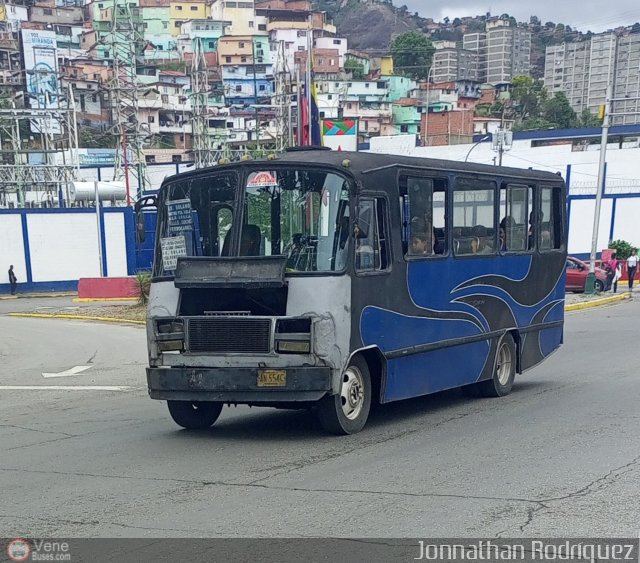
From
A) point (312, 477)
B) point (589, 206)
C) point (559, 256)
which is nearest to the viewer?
point (312, 477)

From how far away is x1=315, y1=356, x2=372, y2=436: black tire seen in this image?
28.2 feet

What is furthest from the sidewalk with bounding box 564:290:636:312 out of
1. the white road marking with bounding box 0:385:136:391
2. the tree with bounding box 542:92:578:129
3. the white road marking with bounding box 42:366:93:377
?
the tree with bounding box 542:92:578:129

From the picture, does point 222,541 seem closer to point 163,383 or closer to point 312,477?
point 312,477

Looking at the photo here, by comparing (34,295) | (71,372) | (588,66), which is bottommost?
(34,295)

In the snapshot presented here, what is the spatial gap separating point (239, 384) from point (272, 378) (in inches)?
13.5

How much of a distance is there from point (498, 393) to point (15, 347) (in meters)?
12.9

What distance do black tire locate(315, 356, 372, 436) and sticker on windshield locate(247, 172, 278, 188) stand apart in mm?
2014

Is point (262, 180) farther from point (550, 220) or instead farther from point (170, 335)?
point (550, 220)

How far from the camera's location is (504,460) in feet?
25.2

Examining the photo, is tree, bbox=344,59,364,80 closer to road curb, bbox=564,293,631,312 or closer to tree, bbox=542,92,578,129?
tree, bbox=542,92,578,129

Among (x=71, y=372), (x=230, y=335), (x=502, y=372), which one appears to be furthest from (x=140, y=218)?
(x=71, y=372)

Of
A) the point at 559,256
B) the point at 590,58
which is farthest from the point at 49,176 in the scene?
the point at 590,58

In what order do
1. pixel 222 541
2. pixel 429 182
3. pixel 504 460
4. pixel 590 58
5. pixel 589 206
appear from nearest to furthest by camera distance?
pixel 222 541, pixel 504 460, pixel 429 182, pixel 589 206, pixel 590 58

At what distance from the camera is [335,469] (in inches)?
290
